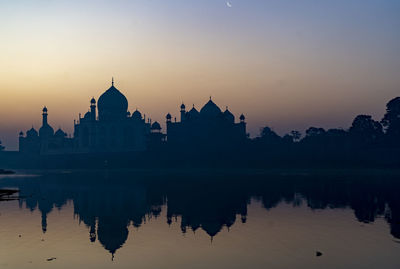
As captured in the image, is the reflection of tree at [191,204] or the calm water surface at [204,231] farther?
the reflection of tree at [191,204]

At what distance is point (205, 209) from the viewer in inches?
1194

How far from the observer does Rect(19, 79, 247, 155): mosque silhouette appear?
94125mm

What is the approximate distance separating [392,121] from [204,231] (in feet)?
230

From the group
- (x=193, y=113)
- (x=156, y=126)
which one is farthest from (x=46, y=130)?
(x=193, y=113)

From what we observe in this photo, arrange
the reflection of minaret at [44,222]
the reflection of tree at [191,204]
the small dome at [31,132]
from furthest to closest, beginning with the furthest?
the small dome at [31,132]
the reflection of tree at [191,204]
the reflection of minaret at [44,222]

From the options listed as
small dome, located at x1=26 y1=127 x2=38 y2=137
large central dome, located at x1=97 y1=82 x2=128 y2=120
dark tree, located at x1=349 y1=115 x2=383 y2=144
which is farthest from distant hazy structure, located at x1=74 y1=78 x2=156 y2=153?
dark tree, located at x1=349 y1=115 x2=383 y2=144

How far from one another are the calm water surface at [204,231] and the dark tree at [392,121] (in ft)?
151

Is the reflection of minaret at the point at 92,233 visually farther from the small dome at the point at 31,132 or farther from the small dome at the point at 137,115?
the small dome at the point at 31,132

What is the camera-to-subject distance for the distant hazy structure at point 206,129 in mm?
92312

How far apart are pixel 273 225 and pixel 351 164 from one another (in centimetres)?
5558

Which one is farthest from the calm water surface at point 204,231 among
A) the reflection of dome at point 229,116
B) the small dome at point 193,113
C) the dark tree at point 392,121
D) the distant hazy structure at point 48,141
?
the distant hazy structure at point 48,141

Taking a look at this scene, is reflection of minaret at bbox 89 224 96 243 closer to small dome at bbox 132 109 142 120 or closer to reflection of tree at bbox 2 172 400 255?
reflection of tree at bbox 2 172 400 255

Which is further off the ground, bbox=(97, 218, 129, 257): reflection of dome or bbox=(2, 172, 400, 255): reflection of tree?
bbox=(2, 172, 400, 255): reflection of tree

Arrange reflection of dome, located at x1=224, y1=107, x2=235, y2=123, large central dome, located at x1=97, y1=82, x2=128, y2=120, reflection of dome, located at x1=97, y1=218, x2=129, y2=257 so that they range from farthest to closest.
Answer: large central dome, located at x1=97, y1=82, x2=128, y2=120, reflection of dome, located at x1=224, y1=107, x2=235, y2=123, reflection of dome, located at x1=97, y1=218, x2=129, y2=257
